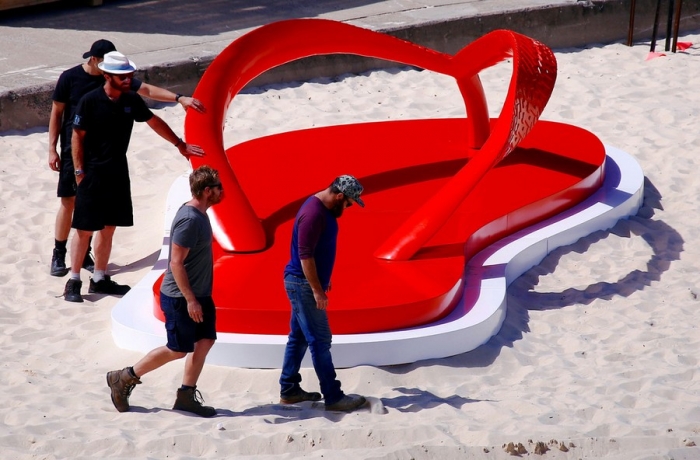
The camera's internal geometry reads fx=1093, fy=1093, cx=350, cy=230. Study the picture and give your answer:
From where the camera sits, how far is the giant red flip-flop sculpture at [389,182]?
658 cm

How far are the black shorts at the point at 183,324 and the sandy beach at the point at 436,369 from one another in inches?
16.1

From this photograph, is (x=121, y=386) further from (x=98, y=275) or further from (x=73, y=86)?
(x=73, y=86)

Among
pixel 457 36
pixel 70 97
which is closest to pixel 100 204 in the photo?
pixel 70 97

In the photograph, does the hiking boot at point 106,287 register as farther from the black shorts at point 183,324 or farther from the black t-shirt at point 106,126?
the black shorts at point 183,324

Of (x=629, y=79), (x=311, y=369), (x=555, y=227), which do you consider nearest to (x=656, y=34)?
(x=629, y=79)

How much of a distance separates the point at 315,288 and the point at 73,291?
2492 mm

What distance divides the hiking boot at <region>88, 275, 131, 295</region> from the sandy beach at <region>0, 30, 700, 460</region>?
13cm

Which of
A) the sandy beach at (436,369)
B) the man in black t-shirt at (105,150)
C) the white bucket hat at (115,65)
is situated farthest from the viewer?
the man in black t-shirt at (105,150)

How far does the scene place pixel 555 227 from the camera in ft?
26.4

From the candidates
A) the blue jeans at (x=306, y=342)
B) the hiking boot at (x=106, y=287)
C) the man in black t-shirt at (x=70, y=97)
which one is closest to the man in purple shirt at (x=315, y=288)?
the blue jeans at (x=306, y=342)

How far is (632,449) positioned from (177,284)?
94.9 inches

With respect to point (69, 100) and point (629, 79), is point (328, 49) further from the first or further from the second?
point (629, 79)

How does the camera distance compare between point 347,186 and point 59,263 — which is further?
point 59,263

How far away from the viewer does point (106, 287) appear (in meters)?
7.55
